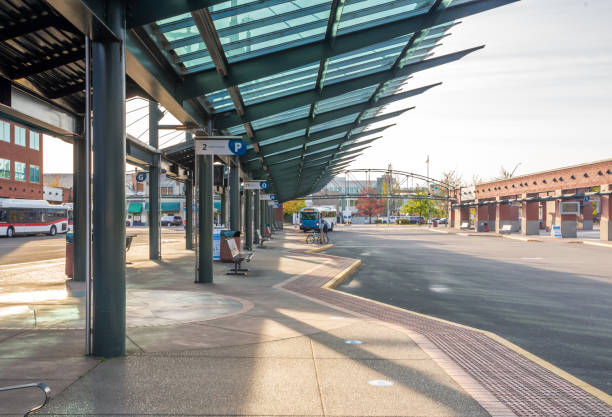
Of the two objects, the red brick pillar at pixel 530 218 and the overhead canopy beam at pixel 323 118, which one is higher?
the overhead canopy beam at pixel 323 118

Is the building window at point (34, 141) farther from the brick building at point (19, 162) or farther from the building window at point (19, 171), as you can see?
the building window at point (19, 171)

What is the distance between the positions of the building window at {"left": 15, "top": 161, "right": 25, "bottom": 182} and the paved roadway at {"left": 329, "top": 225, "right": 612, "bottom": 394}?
46.2m

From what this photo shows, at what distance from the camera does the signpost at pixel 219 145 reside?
1115 cm

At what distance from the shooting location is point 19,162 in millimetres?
53031

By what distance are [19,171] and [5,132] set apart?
4450 millimetres

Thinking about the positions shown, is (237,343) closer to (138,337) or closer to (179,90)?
(138,337)

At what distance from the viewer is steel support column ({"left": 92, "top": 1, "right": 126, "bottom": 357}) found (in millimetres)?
5594

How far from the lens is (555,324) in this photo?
8508 millimetres

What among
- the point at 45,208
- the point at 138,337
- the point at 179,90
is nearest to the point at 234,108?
the point at 179,90

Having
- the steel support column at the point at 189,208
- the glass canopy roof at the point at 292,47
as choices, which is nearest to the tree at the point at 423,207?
the steel support column at the point at 189,208

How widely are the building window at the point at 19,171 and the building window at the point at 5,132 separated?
2742 mm

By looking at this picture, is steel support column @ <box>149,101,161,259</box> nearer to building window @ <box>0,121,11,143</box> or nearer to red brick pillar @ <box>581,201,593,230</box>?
building window @ <box>0,121,11,143</box>

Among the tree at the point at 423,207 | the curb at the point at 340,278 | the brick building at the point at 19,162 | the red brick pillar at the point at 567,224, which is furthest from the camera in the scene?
the tree at the point at 423,207

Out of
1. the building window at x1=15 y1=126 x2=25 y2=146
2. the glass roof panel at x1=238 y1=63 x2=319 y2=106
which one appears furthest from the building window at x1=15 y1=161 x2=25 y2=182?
the glass roof panel at x1=238 y1=63 x2=319 y2=106
